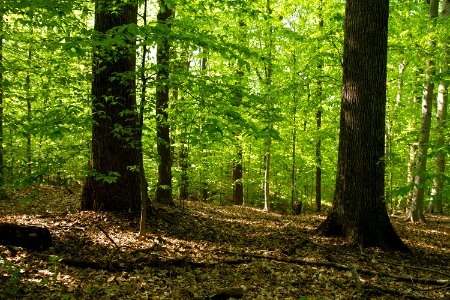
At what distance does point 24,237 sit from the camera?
543cm

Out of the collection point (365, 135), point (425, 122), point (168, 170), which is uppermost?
point (425, 122)

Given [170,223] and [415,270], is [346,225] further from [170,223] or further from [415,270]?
[170,223]

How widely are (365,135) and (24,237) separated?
6673mm

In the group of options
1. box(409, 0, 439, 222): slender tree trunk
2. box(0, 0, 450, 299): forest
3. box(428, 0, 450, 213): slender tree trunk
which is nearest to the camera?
box(0, 0, 450, 299): forest

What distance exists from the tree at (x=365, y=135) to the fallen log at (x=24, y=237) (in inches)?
229

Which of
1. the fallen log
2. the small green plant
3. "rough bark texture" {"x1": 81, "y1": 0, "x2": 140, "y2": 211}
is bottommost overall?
the small green plant

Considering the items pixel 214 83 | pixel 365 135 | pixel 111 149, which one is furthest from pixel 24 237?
pixel 365 135

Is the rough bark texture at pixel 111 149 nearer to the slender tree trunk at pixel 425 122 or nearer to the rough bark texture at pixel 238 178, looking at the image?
the slender tree trunk at pixel 425 122

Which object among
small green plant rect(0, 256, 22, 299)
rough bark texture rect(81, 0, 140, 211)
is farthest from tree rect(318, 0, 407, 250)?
small green plant rect(0, 256, 22, 299)

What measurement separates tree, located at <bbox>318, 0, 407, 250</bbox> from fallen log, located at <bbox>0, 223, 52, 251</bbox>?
5.81 m

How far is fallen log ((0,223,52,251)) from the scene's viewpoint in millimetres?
5345

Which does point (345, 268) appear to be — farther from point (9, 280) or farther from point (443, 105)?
point (443, 105)

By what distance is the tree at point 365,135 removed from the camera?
6.86 metres

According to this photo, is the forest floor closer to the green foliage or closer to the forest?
the forest
